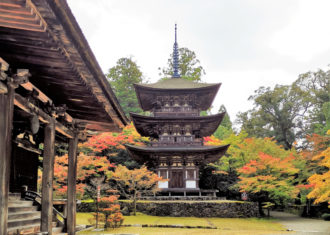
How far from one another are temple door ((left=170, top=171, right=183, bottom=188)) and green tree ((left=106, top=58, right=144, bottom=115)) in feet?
67.9

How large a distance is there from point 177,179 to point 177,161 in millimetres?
1555

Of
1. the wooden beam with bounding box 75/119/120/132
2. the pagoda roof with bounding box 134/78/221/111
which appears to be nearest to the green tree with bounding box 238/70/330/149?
the pagoda roof with bounding box 134/78/221/111

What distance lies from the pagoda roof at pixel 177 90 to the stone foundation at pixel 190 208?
31.4 feet

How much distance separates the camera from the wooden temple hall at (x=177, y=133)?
89.5ft

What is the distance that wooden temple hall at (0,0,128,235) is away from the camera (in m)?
3.60

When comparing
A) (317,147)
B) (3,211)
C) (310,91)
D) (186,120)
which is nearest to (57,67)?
(3,211)

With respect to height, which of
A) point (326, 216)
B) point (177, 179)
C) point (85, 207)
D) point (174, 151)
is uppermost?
point (174, 151)

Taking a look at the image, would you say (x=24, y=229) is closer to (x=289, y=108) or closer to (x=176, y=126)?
(x=176, y=126)

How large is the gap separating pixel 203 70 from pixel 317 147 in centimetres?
2516

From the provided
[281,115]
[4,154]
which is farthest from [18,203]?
[281,115]

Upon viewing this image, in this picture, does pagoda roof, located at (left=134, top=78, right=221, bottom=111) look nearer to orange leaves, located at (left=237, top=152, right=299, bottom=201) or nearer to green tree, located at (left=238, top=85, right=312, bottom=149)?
orange leaves, located at (left=237, top=152, right=299, bottom=201)

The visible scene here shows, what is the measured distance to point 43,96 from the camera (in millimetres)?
6555

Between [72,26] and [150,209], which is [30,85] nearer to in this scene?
[72,26]

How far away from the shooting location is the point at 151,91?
29.2 meters
